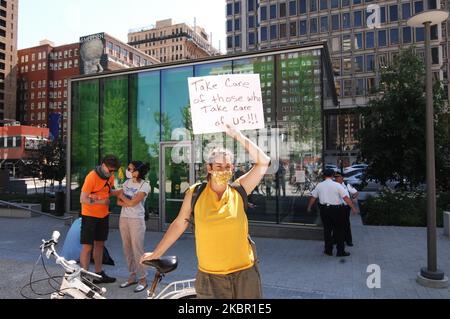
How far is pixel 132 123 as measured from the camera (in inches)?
474

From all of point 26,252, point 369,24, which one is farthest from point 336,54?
point 26,252

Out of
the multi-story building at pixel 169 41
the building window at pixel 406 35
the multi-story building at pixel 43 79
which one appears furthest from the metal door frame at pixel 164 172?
the multi-story building at pixel 169 41

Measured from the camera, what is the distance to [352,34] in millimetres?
65000

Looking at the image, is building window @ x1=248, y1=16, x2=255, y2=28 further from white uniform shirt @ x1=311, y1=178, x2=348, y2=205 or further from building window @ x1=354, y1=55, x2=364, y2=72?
white uniform shirt @ x1=311, y1=178, x2=348, y2=205

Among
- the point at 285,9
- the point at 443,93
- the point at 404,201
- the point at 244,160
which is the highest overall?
the point at 285,9

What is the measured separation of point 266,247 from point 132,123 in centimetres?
620

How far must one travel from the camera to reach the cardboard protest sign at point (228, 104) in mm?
3645

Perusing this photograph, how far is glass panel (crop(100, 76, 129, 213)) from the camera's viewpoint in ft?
39.7

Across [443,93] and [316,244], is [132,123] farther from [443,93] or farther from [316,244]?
[443,93]

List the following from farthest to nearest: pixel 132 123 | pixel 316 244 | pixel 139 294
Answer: pixel 132 123
pixel 316 244
pixel 139 294

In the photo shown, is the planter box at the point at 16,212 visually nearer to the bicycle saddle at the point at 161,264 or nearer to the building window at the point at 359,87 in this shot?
the bicycle saddle at the point at 161,264

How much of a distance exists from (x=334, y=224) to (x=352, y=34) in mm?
65423

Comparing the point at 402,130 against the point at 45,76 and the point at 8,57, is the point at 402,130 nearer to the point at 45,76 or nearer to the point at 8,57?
the point at 8,57

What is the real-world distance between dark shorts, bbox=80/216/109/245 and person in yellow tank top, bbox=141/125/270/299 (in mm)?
3033
